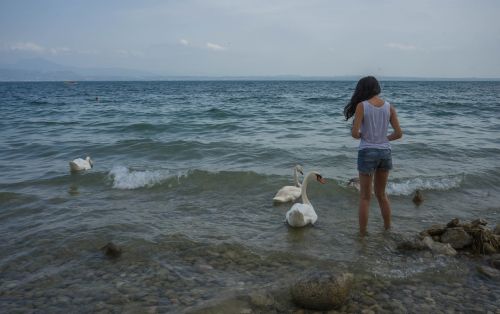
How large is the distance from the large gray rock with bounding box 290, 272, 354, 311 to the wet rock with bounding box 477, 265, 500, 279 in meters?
1.96

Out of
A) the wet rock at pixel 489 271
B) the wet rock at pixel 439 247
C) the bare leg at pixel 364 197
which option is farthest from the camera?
the bare leg at pixel 364 197

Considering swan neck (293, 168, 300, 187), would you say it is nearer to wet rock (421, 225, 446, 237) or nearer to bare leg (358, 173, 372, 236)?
bare leg (358, 173, 372, 236)

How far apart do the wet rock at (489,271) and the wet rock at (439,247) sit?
0.47m

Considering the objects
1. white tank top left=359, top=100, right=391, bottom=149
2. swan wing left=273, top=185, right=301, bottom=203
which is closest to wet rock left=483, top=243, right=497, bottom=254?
white tank top left=359, top=100, right=391, bottom=149

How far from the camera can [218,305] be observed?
14.8 ft

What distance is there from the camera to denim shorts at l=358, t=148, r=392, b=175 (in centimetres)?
596

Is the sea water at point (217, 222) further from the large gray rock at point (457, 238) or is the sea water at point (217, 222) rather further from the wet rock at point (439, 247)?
the large gray rock at point (457, 238)

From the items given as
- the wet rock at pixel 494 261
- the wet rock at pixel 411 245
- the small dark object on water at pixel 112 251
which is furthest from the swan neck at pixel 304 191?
the small dark object on water at pixel 112 251

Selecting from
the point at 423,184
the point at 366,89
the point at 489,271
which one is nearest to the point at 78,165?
the point at 366,89

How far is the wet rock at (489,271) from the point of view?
16.8 feet

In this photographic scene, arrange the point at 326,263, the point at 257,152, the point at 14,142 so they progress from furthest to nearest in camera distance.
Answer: the point at 14,142 → the point at 257,152 → the point at 326,263

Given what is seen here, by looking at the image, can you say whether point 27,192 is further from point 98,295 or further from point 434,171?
point 434,171

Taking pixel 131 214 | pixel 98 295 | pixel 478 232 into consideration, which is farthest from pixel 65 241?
pixel 478 232

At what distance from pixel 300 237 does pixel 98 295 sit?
10.4ft
